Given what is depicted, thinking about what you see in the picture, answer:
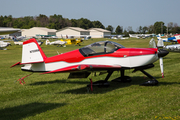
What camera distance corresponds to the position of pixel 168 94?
21.8 feet

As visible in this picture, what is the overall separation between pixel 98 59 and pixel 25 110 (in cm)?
348

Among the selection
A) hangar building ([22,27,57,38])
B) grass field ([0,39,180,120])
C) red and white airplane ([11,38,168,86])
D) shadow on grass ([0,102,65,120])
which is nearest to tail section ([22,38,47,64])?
red and white airplane ([11,38,168,86])

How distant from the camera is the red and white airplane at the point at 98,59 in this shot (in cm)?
752

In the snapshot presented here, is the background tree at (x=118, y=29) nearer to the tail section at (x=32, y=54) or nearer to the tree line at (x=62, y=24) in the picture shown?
the tree line at (x=62, y=24)

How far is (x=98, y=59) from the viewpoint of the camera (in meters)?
8.02

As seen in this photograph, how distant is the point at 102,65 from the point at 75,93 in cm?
150

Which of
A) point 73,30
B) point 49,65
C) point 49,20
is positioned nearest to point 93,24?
point 49,20

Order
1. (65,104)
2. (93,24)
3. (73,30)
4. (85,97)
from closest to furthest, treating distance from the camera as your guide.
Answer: (65,104)
(85,97)
(73,30)
(93,24)

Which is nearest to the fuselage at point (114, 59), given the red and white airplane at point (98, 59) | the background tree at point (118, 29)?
the red and white airplane at point (98, 59)

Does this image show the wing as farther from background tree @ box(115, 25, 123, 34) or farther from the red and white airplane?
background tree @ box(115, 25, 123, 34)

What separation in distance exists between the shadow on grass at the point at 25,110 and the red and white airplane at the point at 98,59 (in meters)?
1.23

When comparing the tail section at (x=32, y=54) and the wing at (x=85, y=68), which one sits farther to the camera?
the tail section at (x=32, y=54)

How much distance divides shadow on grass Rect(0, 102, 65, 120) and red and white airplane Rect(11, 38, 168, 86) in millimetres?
1229

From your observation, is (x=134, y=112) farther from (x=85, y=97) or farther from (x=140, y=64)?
(x=140, y=64)
